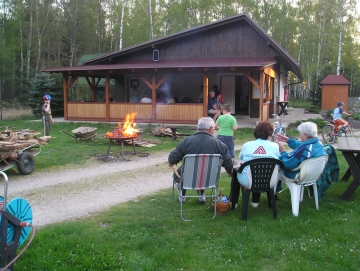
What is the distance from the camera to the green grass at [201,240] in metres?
3.75

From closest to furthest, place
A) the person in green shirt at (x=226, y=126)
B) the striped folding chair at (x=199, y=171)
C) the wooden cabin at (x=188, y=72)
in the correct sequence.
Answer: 1. the striped folding chair at (x=199, y=171)
2. the person in green shirt at (x=226, y=126)
3. the wooden cabin at (x=188, y=72)

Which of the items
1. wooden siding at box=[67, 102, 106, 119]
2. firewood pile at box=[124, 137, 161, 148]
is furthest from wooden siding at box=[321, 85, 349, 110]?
firewood pile at box=[124, 137, 161, 148]

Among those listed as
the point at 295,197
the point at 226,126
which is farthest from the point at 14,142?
the point at 295,197

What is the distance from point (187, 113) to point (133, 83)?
5.86 meters

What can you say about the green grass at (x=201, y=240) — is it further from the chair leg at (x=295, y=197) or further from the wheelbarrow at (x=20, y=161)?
the wheelbarrow at (x=20, y=161)

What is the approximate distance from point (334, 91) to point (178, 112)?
1653 centimetres

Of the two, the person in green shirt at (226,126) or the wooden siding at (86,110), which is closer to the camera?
the person in green shirt at (226,126)

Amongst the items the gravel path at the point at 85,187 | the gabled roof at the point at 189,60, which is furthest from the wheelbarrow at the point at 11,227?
the gabled roof at the point at 189,60

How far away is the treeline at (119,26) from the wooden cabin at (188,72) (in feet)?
41.5

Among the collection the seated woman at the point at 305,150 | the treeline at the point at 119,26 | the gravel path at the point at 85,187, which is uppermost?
the treeline at the point at 119,26

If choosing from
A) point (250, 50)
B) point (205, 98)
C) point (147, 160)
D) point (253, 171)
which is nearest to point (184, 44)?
point (250, 50)

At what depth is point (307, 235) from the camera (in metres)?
4.45

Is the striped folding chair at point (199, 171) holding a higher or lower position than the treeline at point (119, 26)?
lower

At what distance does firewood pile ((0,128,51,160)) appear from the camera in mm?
7691
